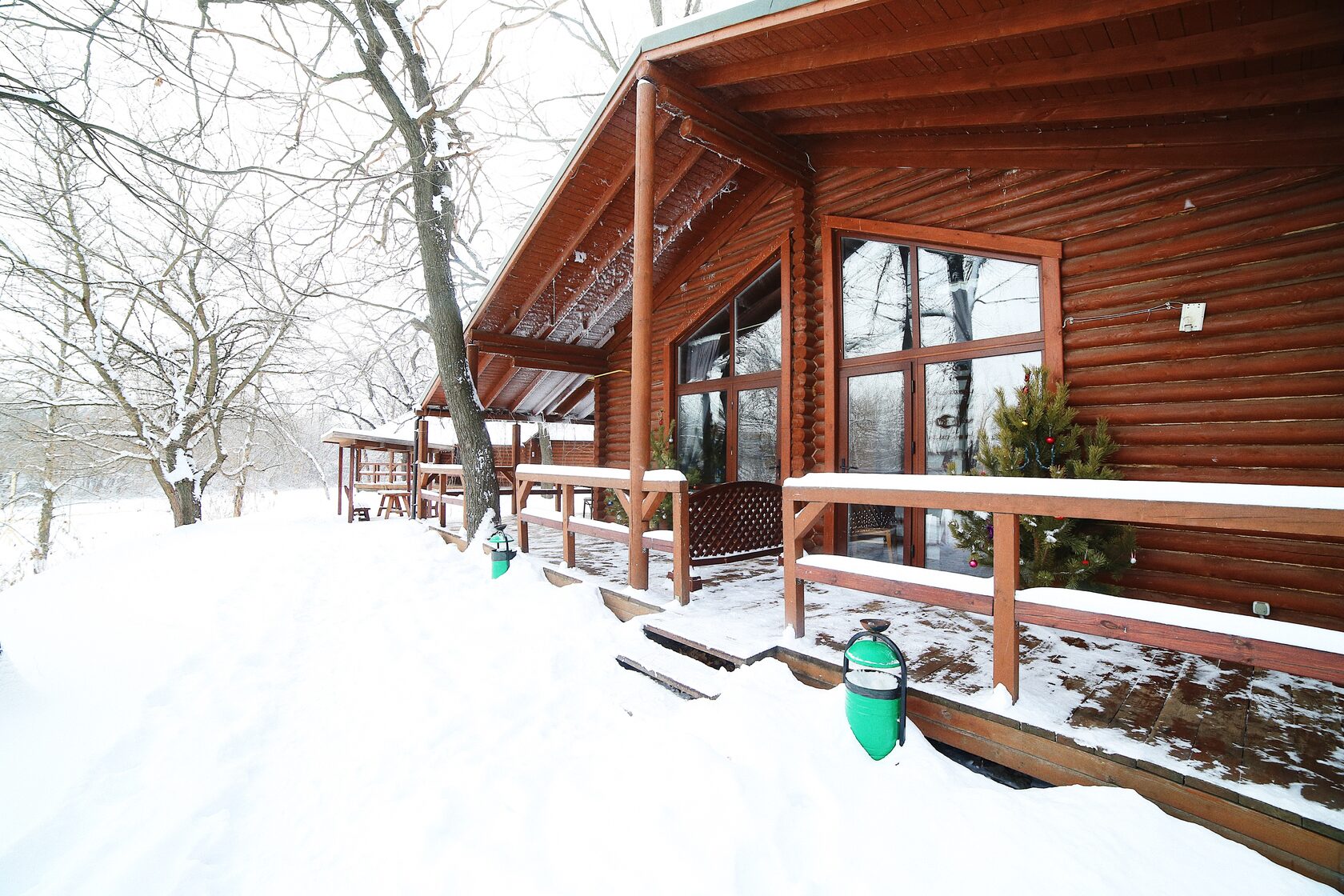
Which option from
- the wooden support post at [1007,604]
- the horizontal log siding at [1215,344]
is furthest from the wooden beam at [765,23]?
the wooden support post at [1007,604]

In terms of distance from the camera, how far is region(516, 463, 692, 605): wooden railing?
3.82m

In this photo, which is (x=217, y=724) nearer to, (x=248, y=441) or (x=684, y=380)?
(x=684, y=380)

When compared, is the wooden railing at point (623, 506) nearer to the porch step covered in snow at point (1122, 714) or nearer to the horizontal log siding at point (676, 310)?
the porch step covered in snow at point (1122, 714)

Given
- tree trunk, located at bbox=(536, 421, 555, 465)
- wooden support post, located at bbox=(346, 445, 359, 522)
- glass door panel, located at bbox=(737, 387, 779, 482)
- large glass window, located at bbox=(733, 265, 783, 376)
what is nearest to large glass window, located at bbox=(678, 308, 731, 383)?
large glass window, located at bbox=(733, 265, 783, 376)

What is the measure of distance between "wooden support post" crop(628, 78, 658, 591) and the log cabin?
0.8 inches

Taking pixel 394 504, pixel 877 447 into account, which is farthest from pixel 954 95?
pixel 394 504

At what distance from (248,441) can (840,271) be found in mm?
19199

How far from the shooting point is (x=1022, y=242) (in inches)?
171

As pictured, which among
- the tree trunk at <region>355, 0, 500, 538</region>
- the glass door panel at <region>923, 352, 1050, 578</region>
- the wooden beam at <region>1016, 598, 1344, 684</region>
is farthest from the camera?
the tree trunk at <region>355, 0, 500, 538</region>

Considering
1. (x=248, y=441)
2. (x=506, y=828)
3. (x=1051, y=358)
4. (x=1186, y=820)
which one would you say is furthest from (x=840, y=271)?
(x=248, y=441)

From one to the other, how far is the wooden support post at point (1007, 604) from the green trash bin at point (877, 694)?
43cm

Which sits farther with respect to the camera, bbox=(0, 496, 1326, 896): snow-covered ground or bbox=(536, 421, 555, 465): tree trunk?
bbox=(536, 421, 555, 465): tree trunk

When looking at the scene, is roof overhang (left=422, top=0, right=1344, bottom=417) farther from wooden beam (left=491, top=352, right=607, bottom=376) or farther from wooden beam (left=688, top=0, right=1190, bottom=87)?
wooden beam (left=491, top=352, right=607, bottom=376)

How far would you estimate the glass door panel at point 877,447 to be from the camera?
517 centimetres
